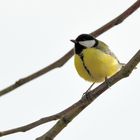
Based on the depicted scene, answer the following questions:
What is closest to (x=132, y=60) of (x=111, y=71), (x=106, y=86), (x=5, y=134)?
(x=106, y=86)

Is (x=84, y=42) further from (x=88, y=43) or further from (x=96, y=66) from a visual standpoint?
(x=96, y=66)

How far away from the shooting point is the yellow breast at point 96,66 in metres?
4.24

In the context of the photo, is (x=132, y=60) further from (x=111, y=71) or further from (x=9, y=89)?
(x=111, y=71)

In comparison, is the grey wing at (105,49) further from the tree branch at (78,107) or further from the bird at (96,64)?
the tree branch at (78,107)

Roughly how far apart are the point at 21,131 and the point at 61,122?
0.21 metres

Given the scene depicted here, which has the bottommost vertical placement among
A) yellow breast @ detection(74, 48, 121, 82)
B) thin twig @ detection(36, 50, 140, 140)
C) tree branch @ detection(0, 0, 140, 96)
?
yellow breast @ detection(74, 48, 121, 82)

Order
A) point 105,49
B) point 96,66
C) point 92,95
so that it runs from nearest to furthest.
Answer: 1. point 92,95
2. point 96,66
3. point 105,49

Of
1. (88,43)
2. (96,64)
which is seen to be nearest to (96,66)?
(96,64)

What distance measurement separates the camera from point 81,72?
4293mm

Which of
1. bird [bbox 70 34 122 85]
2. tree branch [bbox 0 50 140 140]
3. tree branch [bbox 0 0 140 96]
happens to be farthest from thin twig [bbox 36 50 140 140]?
bird [bbox 70 34 122 85]

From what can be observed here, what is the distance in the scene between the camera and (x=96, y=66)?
4230mm

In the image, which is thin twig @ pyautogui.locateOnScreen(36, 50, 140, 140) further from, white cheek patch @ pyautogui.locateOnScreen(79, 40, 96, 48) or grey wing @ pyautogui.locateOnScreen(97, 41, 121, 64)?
white cheek patch @ pyautogui.locateOnScreen(79, 40, 96, 48)

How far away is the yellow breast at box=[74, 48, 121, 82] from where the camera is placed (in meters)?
4.24

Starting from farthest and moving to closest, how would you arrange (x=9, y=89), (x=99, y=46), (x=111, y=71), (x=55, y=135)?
(x=99, y=46) < (x=111, y=71) < (x=9, y=89) < (x=55, y=135)
